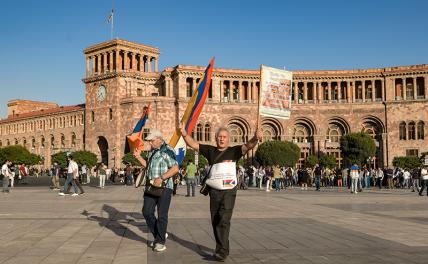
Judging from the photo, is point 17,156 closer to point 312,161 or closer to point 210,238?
point 312,161

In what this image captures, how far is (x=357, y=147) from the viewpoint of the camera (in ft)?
185

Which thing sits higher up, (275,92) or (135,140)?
(275,92)

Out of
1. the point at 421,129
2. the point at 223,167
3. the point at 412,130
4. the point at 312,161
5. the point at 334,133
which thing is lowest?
the point at 312,161

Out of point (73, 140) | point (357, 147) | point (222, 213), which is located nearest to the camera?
point (222, 213)

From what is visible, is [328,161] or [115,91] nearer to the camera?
[328,161]

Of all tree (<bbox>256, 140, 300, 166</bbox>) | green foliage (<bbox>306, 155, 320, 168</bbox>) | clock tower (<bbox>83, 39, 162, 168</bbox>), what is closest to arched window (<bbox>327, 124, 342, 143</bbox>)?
green foliage (<bbox>306, 155, 320, 168</bbox>)

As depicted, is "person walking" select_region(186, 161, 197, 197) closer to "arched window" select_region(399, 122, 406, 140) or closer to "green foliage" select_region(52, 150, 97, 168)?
"green foliage" select_region(52, 150, 97, 168)

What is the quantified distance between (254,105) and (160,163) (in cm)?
5783

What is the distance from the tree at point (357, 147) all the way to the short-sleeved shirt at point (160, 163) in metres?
50.8

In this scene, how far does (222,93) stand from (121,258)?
5949cm

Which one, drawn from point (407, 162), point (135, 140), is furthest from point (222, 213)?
point (407, 162)

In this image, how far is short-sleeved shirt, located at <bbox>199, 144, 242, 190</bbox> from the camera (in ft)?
24.3

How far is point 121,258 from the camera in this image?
7172mm

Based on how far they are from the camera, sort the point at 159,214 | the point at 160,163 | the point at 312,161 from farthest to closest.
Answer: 1. the point at 312,161
2. the point at 160,163
3. the point at 159,214
